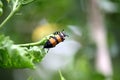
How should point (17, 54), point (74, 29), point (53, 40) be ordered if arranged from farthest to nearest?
1. point (74, 29)
2. point (53, 40)
3. point (17, 54)

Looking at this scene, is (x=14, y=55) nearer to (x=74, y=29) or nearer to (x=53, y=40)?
(x=53, y=40)

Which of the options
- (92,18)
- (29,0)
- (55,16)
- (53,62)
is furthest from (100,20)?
(29,0)

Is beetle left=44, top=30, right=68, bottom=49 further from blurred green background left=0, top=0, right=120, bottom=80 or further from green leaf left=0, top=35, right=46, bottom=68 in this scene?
blurred green background left=0, top=0, right=120, bottom=80

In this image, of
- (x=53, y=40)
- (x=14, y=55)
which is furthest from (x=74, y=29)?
(x=14, y=55)

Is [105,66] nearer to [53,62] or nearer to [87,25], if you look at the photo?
[87,25]

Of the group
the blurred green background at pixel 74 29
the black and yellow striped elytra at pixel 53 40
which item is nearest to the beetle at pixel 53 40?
the black and yellow striped elytra at pixel 53 40
